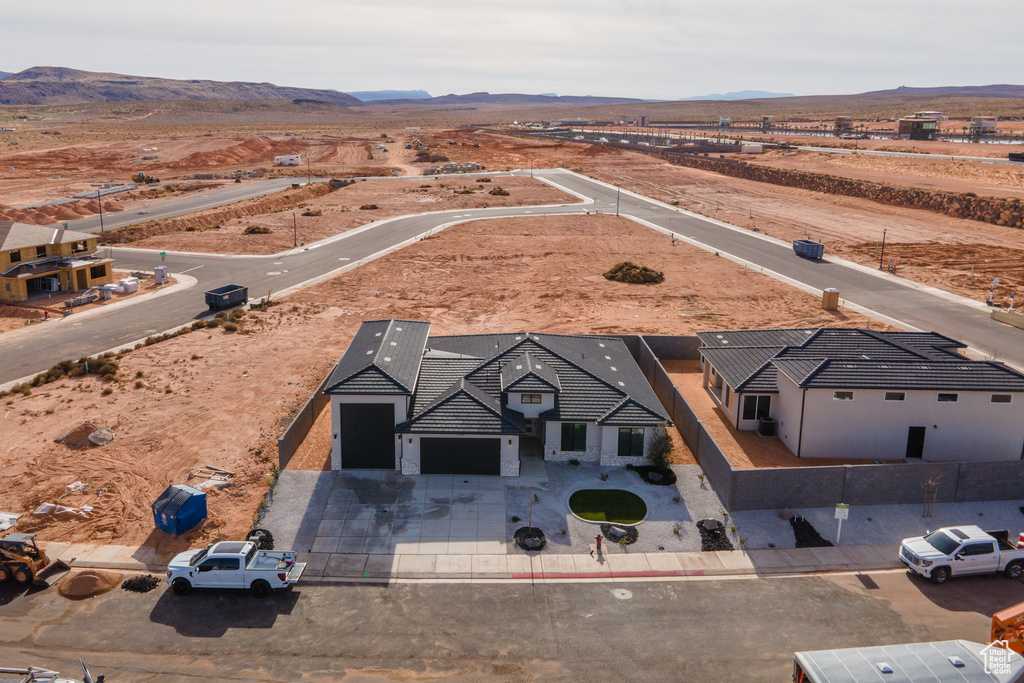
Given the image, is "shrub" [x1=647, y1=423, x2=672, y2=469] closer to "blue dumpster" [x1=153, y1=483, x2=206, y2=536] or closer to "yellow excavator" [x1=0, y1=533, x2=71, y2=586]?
"blue dumpster" [x1=153, y1=483, x2=206, y2=536]

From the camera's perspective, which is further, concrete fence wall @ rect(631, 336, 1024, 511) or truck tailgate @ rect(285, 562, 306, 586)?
concrete fence wall @ rect(631, 336, 1024, 511)

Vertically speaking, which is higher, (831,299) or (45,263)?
(45,263)

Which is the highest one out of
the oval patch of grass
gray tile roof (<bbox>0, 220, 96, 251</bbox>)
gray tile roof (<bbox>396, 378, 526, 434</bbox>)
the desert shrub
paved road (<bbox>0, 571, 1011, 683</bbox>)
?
gray tile roof (<bbox>0, 220, 96, 251</bbox>)

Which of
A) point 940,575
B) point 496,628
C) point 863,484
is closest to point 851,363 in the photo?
point 863,484

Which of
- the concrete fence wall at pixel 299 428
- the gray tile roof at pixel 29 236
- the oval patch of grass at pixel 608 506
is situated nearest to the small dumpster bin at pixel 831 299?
the oval patch of grass at pixel 608 506

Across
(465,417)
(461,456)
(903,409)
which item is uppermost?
(903,409)

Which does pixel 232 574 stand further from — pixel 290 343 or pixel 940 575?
pixel 290 343

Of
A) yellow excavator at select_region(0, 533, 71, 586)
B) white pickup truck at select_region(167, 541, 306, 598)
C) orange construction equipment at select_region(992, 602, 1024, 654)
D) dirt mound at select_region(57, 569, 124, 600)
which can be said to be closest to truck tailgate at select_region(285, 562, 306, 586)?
white pickup truck at select_region(167, 541, 306, 598)
